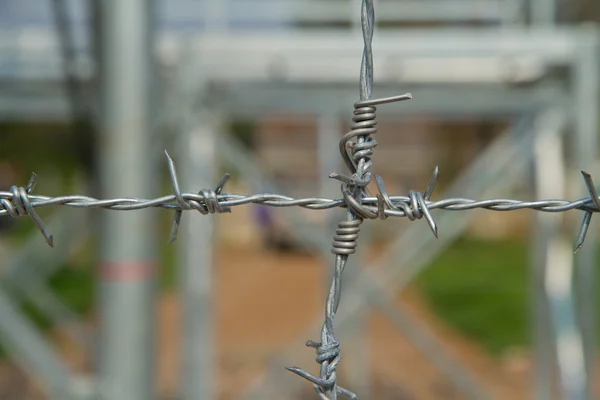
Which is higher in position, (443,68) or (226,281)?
(443,68)

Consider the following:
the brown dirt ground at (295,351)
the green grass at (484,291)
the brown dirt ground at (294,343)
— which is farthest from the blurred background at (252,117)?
the green grass at (484,291)

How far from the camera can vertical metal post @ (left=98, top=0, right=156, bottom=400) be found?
2.23 metres

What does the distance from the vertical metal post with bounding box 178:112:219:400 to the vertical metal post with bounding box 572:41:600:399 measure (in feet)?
4.96

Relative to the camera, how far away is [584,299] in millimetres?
3090

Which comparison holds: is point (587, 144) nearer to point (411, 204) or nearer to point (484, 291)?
point (411, 204)

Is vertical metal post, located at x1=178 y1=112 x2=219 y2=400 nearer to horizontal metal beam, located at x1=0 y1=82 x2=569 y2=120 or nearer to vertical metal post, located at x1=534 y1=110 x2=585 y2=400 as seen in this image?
horizontal metal beam, located at x1=0 y1=82 x2=569 y2=120

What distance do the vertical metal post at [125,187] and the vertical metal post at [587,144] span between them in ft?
5.83

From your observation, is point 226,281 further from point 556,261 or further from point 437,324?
point 556,261

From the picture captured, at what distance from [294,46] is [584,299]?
5.34 feet

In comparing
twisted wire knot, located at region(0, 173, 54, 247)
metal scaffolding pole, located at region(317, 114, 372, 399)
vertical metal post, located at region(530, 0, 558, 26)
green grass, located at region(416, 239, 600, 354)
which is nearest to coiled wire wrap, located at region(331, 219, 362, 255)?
twisted wire knot, located at region(0, 173, 54, 247)

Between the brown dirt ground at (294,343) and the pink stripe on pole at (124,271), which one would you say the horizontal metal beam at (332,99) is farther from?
the pink stripe on pole at (124,271)

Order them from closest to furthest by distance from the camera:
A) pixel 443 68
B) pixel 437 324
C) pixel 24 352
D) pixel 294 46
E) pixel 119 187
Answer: pixel 119 187 < pixel 24 352 < pixel 294 46 < pixel 443 68 < pixel 437 324

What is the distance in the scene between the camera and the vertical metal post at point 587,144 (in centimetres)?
304

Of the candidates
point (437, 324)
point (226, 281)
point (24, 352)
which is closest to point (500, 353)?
point (437, 324)
